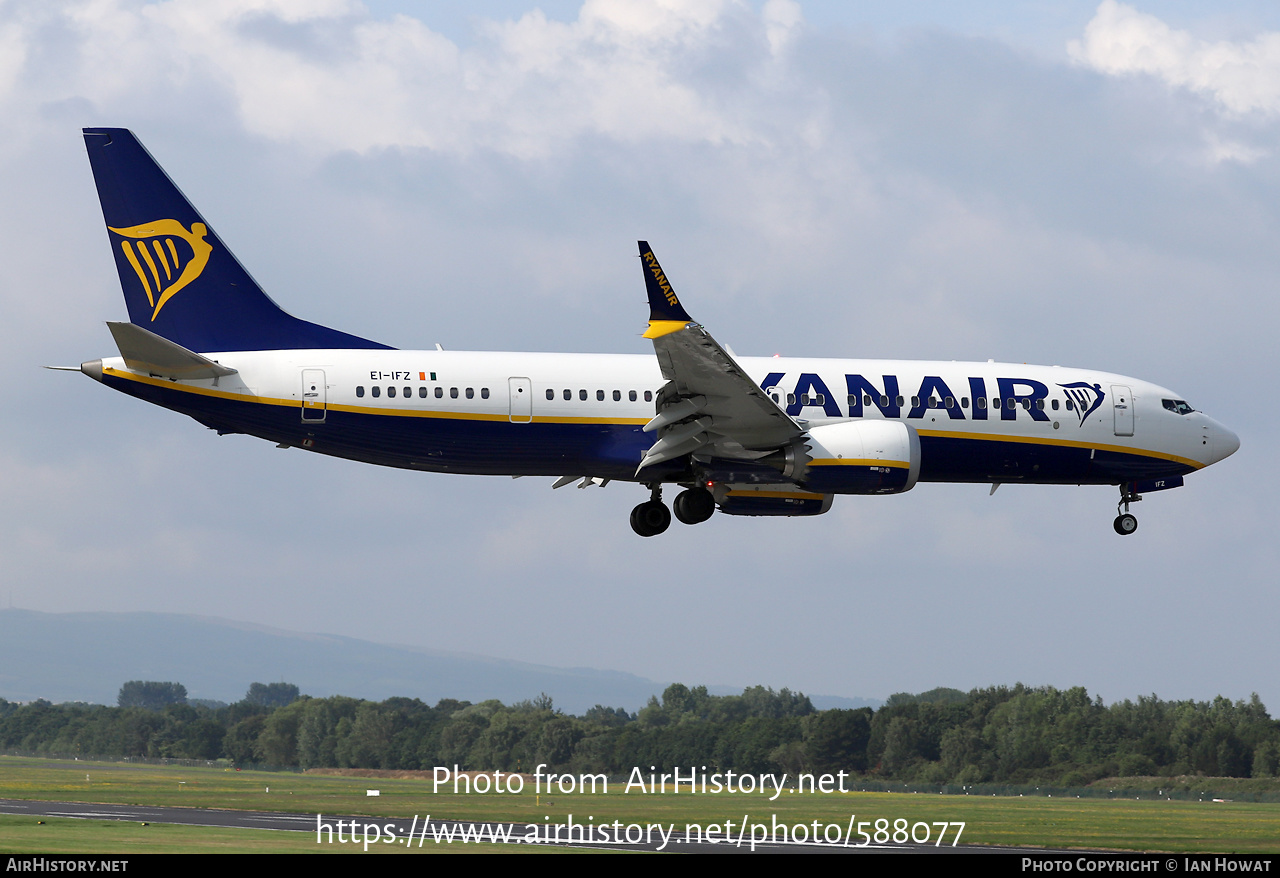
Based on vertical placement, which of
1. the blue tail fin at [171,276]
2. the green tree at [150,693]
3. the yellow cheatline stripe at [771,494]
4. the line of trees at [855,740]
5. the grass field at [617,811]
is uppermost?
the blue tail fin at [171,276]

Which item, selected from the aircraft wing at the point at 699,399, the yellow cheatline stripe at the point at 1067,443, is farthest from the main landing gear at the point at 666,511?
the yellow cheatline stripe at the point at 1067,443

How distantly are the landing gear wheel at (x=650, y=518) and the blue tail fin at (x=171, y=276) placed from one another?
7547mm

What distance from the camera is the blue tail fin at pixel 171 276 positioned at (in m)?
34.3

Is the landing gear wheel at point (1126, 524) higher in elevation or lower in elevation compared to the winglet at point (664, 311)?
lower

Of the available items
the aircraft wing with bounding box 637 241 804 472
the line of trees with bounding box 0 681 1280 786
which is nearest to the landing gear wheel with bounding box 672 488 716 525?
the aircraft wing with bounding box 637 241 804 472

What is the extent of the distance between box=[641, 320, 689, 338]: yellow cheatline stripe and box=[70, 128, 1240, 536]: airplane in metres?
0.04

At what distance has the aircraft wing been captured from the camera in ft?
98.3

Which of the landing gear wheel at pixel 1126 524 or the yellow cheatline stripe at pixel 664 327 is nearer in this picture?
the yellow cheatline stripe at pixel 664 327

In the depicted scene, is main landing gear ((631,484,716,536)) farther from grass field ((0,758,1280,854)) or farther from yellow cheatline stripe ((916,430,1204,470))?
grass field ((0,758,1280,854))

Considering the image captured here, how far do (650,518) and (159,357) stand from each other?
12191 mm

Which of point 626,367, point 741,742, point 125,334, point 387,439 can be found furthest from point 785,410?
point 741,742

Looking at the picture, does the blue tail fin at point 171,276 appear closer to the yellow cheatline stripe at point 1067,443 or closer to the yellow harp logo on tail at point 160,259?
the yellow harp logo on tail at point 160,259
